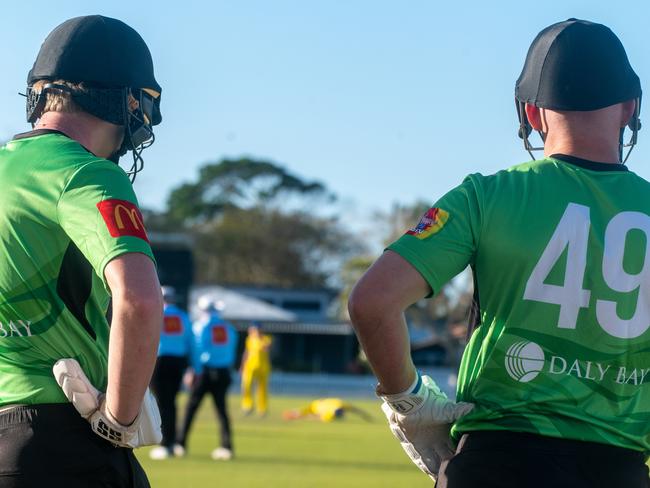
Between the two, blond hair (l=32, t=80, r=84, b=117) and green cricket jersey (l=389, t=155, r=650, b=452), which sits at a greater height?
blond hair (l=32, t=80, r=84, b=117)

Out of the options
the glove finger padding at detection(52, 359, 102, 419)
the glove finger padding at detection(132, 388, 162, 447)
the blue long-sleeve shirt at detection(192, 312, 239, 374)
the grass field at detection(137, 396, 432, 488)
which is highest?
the glove finger padding at detection(52, 359, 102, 419)

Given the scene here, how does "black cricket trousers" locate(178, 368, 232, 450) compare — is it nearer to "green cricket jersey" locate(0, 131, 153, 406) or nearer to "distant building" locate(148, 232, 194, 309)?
"green cricket jersey" locate(0, 131, 153, 406)

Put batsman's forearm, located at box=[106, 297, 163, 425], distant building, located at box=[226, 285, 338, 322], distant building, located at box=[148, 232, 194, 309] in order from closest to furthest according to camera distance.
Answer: batsman's forearm, located at box=[106, 297, 163, 425] → distant building, located at box=[148, 232, 194, 309] → distant building, located at box=[226, 285, 338, 322]

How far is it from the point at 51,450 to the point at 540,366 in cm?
134

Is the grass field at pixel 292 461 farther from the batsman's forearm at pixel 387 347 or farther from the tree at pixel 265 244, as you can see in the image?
the tree at pixel 265 244

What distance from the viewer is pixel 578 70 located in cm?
381

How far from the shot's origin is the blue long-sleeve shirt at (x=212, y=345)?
57.9ft

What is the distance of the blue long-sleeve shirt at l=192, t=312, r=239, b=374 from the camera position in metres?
17.6

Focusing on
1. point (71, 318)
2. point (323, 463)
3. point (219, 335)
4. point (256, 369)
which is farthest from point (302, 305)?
point (71, 318)

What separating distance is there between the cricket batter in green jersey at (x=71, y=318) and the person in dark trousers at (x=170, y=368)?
13084 mm

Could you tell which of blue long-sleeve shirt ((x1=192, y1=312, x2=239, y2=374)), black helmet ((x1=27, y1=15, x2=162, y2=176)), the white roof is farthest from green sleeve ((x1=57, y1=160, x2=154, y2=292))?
the white roof

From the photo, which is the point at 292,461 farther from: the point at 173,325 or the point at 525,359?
the point at 525,359

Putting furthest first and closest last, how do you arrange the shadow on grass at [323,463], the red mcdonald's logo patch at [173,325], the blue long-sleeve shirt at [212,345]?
the blue long-sleeve shirt at [212,345], the red mcdonald's logo patch at [173,325], the shadow on grass at [323,463]

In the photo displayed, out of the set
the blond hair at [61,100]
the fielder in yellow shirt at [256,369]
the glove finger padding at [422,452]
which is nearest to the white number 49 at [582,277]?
the glove finger padding at [422,452]
